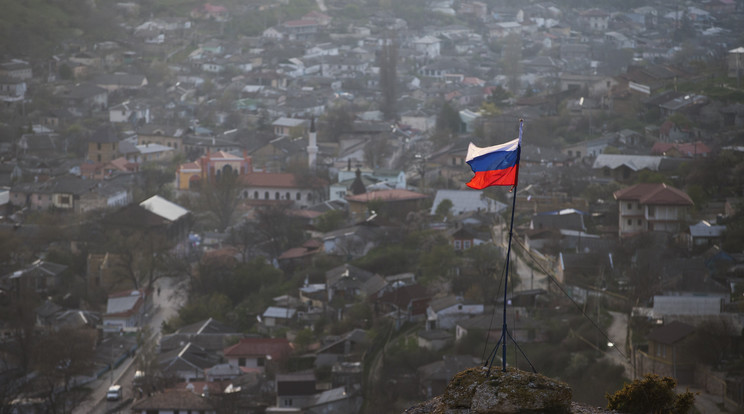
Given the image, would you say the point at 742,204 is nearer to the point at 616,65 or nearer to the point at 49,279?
the point at 49,279

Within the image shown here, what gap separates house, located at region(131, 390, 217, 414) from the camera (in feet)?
41.0

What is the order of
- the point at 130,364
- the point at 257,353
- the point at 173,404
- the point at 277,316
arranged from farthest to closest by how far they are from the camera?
the point at 277,316 → the point at 130,364 → the point at 257,353 → the point at 173,404

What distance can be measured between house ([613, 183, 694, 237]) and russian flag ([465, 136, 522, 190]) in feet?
36.8

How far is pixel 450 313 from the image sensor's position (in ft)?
46.6

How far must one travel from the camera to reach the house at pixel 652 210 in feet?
53.5

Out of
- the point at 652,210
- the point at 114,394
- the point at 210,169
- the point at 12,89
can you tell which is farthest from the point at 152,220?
the point at 12,89

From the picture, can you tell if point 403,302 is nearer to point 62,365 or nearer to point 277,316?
point 277,316

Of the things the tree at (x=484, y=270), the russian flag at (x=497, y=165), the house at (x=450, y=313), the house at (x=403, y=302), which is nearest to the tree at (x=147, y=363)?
the house at (x=403, y=302)

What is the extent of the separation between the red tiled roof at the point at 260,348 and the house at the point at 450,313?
1.83 metres

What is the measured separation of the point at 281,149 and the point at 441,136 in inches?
153

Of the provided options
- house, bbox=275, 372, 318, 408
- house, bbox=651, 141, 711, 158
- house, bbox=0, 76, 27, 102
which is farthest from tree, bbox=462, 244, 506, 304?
house, bbox=0, 76, 27, 102

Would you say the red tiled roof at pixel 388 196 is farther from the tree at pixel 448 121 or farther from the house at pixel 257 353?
the tree at pixel 448 121

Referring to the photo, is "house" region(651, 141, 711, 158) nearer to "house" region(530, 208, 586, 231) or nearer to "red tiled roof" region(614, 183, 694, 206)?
"red tiled roof" region(614, 183, 694, 206)

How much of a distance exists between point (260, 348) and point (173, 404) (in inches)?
70.9
